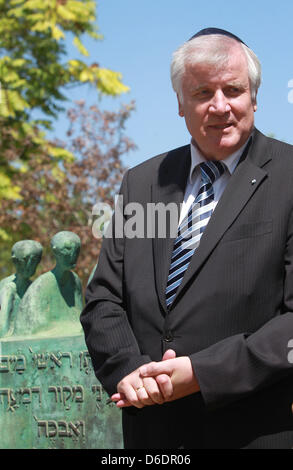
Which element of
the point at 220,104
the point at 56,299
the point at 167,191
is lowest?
the point at 56,299

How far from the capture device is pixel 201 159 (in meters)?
2.24

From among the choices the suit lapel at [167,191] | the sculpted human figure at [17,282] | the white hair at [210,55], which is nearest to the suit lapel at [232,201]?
the suit lapel at [167,191]

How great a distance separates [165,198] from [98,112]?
1338 cm

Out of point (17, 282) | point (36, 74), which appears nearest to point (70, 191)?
point (36, 74)

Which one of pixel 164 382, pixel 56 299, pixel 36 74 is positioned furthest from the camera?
pixel 36 74

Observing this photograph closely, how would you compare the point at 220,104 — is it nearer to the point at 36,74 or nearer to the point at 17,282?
the point at 17,282

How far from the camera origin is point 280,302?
203 cm

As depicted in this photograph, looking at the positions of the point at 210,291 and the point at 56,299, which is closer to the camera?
the point at 210,291

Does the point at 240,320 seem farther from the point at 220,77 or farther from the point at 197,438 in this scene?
the point at 220,77

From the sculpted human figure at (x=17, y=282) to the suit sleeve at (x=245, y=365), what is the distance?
3.11m

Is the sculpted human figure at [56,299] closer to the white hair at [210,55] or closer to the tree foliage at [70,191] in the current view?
the white hair at [210,55]

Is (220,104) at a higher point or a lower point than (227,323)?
higher

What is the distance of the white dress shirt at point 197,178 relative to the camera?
2195mm

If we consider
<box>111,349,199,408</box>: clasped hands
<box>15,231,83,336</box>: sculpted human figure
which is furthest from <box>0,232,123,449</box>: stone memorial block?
<box>111,349,199,408</box>: clasped hands
